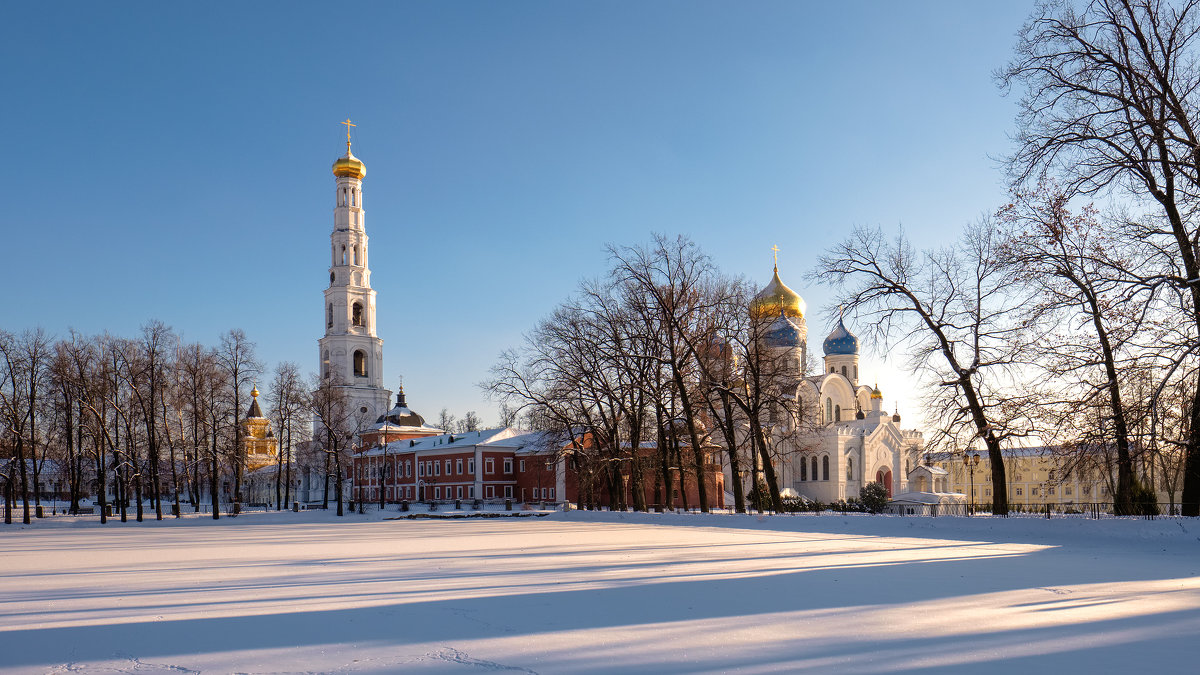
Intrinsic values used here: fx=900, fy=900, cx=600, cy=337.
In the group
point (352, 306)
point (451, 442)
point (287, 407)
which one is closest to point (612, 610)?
point (287, 407)

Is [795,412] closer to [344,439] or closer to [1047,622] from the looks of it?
[1047,622]

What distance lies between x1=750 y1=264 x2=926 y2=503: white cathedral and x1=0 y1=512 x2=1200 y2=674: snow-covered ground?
5173cm

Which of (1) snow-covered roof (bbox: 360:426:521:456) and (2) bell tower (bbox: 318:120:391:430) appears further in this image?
(2) bell tower (bbox: 318:120:391:430)

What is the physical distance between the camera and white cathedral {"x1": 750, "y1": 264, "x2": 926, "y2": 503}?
242 feet

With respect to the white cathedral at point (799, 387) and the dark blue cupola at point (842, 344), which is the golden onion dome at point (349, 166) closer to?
the white cathedral at point (799, 387)

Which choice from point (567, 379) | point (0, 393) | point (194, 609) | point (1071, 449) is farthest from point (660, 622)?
point (0, 393)

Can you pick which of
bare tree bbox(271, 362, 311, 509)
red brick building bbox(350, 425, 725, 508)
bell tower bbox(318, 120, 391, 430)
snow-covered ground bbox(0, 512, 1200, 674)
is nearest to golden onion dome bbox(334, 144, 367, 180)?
bell tower bbox(318, 120, 391, 430)

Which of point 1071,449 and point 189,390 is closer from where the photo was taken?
point 1071,449

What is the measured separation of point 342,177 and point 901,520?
82538 millimetres

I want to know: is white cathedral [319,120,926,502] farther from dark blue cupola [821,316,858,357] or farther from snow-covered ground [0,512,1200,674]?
snow-covered ground [0,512,1200,674]

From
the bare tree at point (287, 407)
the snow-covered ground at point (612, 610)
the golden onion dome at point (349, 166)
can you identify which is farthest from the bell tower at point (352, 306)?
the snow-covered ground at point (612, 610)

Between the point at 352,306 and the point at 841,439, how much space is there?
53.3 metres

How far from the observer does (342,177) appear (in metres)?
97.4

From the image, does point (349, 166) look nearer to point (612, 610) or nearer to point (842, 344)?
point (842, 344)
